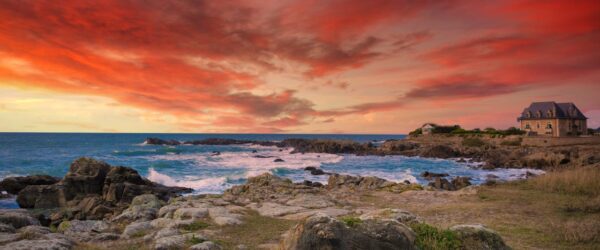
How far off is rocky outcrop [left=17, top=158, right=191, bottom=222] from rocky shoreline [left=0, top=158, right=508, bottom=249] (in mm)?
69

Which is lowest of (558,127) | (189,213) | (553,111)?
(189,213)

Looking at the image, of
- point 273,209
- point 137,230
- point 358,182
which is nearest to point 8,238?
point 137,230

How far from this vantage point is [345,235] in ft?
22.4

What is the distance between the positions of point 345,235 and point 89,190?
95.5 ft

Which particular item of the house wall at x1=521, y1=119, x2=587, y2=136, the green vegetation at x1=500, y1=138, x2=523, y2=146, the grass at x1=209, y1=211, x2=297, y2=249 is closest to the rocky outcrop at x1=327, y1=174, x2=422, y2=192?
the grass at x1=209, y1=211, x2=297, y2=249

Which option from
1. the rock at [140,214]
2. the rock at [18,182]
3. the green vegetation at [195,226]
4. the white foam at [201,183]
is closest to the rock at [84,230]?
the rock at [140,214]

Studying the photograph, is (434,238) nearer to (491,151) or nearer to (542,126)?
(491,151)

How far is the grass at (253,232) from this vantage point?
1066 cm

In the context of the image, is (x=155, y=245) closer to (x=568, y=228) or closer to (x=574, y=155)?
(x=568, y=228)

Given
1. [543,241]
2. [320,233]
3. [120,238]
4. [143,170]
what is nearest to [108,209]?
[120,238]

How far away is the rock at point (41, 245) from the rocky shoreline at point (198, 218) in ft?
0.07

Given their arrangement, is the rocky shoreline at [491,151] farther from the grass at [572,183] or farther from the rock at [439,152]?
the grass at [572,183]

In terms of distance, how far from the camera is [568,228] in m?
10.5

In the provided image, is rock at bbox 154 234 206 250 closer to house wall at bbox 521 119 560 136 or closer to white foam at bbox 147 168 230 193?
white foam at bbox 147 168 230 193
